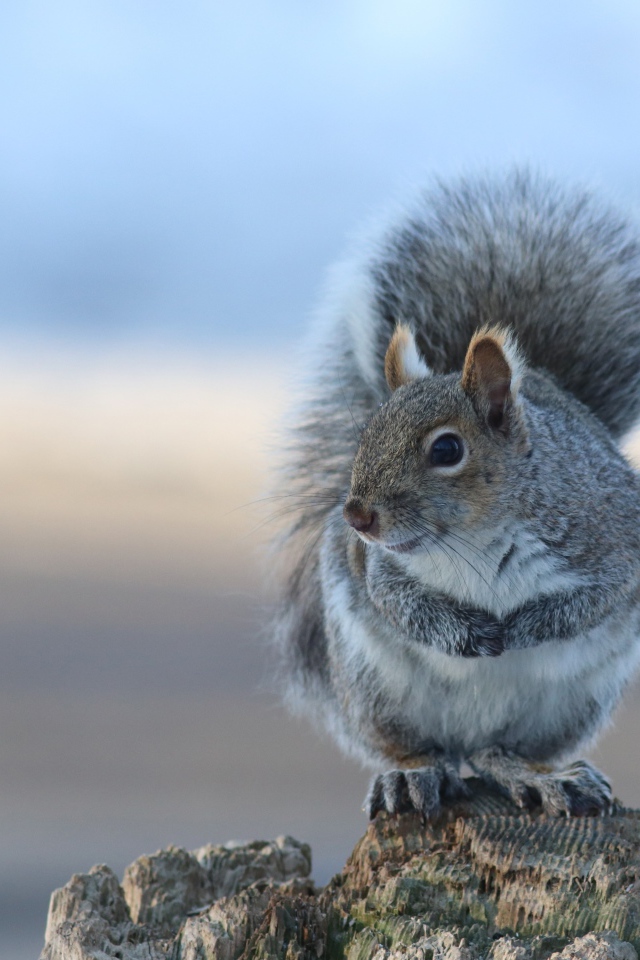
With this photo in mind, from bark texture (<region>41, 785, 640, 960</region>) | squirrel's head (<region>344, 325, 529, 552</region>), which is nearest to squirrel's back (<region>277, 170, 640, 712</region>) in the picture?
squirrel's head (<region>344, 325, 529, 552</region>)

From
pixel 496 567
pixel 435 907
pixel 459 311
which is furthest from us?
pixel 459 311

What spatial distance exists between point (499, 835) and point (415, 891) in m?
0.18

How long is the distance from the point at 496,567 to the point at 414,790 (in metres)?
0.48

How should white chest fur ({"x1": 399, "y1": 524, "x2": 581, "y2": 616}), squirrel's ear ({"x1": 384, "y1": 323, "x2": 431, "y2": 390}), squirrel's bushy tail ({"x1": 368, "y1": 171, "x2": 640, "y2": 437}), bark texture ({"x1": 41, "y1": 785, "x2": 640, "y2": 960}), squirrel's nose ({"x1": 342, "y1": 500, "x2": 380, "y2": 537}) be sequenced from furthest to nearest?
squirrel's bushy tail ({"x1": 368, "y1": 171, "x2": 640, "y2": 437})
squirrel's ear ({"x1": 384, "y1": 323, "x2": 431, "y2": 390})
white chest fur ({"x1": 399, "y1": 524, "x2": 581, "y2": 616})
squirrel's nose ({"x1": 342, "y1": 500, "x2": 380, "y2": 537})
bark texture ({"x1": 41, "y1": 785, "x2": 640, "y2": 960})

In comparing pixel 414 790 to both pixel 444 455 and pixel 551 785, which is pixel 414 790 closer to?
pixel 551 785

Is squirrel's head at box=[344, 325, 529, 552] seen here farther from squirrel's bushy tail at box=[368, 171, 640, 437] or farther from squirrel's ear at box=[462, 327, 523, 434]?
squirrel's bushy tail at box=[368, 171, 640, 437]

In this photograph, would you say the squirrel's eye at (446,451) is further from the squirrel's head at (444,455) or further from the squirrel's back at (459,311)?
the squirrel's back at (459,311)

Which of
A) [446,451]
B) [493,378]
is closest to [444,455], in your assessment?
[446,451]

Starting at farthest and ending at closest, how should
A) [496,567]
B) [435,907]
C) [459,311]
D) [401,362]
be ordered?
[459,311] < [401,362] < [496,567] < [435,907]

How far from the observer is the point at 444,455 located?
2131 mm

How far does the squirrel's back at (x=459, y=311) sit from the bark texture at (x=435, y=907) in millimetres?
1055

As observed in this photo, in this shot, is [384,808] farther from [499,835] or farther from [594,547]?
[594,547]

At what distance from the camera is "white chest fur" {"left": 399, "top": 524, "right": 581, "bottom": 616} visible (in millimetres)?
2141

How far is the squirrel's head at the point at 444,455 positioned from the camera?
6.81 feet
